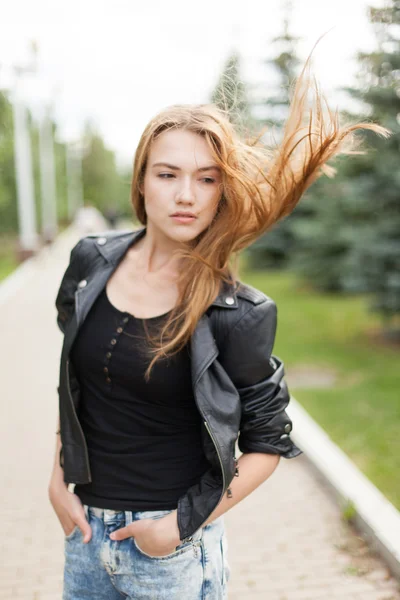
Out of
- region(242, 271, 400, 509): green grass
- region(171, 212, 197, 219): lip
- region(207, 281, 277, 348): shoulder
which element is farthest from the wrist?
Result: region(242, 271, 400, 509): green grass

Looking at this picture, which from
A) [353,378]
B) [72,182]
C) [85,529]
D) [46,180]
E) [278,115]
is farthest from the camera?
[72,182]

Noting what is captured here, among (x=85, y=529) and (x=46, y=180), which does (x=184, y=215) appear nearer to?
(x=85, y=529)

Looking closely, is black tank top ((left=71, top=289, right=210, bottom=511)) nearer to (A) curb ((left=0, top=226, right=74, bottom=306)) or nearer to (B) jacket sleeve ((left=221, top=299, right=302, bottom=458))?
(B) jacket sleeve ((left=221, top=299, right=302, bottom=458))

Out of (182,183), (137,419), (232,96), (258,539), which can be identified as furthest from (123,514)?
(258,539)

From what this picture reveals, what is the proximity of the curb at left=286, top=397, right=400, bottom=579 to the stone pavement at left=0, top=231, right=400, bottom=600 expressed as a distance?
3.1 inches

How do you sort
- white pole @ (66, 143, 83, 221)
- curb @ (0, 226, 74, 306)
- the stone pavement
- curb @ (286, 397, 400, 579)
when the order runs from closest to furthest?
the stone pavement
curb @ (286, 397, 400, 579)
curb @ (0, 226, 74, 306)
white pole @ (66, 143, 83, 221)

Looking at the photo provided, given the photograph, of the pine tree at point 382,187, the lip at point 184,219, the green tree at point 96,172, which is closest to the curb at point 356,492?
the lip at point 184,219

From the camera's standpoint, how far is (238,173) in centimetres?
176

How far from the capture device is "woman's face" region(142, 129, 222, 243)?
1.76 m

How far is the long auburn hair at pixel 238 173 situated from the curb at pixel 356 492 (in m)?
2.52

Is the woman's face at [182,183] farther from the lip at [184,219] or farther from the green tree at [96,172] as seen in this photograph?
the green tree at [96,172]

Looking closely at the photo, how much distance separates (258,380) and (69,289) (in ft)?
2.46

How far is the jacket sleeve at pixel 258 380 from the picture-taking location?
5.70 feet

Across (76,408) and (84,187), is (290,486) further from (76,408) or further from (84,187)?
(84,187)
